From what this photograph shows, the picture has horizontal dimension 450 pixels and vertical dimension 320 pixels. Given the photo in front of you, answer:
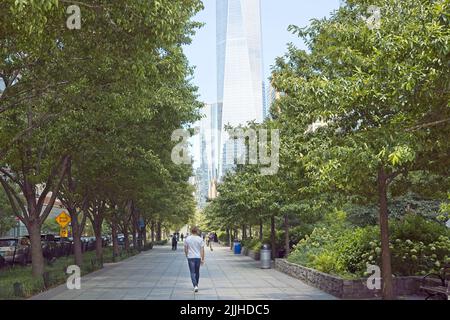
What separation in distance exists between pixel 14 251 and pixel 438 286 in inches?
835

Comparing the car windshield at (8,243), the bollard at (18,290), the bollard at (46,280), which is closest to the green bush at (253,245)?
the car windshield at (8,243)

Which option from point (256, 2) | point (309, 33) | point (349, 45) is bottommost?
point (349, 45)

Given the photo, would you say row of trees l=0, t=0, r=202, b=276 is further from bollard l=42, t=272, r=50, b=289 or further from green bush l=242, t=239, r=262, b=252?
green bush l=242, t=239, r=262, b=252

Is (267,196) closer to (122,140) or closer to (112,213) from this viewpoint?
(122,140)

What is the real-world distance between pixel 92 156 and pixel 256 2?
84.5 m

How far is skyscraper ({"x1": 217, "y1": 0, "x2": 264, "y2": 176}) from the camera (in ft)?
340

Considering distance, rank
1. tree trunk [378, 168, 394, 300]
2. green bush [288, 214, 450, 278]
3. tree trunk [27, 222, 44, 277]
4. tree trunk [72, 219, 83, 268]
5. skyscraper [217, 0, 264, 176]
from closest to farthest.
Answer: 1. tree trunk [378, 168, 394, 300]
2. green bush [288, 214, 450, 278]
3. tree trunk [27, 222, 44, 277]
4. tree trunk [72, 219, 83, 268]
5. skyscraper [217, 0, 264, 176]

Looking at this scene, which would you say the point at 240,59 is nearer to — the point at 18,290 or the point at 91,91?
the point at 91,91

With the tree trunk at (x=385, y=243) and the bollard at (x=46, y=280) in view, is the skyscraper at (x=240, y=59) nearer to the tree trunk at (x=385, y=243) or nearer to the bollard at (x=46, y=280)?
the bollard at (x=46, y=280)

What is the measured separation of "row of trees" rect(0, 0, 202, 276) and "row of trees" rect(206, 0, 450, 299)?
126 inches

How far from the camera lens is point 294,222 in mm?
34344

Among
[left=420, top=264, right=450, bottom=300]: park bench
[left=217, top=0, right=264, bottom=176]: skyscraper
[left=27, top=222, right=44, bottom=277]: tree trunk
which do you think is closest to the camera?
[left=420, top=264, right=450, bottom=300]: park bench

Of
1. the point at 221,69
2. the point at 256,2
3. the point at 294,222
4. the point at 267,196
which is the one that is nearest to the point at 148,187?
the point at 267,196

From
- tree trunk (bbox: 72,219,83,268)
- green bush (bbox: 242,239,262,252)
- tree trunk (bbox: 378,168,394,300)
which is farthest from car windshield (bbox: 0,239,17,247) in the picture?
tree trunk (bbox: 378,168,394,300)
